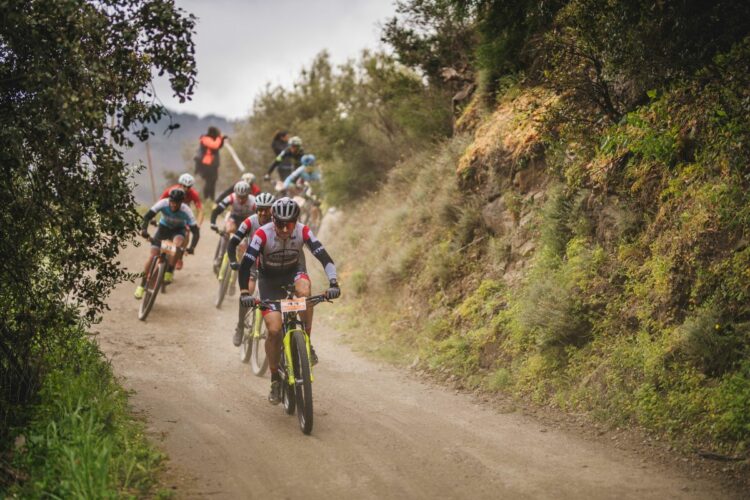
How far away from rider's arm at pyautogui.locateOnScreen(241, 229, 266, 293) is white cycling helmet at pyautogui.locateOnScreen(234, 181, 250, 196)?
232 inches

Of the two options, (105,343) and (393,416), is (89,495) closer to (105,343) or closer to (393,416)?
(393,416)

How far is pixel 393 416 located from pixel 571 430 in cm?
206

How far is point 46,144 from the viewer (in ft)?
22.2

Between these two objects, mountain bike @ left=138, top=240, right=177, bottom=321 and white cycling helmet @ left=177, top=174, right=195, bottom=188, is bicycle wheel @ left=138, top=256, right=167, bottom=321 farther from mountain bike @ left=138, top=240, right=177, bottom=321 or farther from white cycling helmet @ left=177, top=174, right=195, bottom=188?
white cycling helmet @ left=177, top=174, right=195, bottom=188

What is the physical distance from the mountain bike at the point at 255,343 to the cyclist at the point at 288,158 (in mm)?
→ 10927

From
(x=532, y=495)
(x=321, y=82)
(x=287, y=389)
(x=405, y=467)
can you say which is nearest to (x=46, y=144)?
(x=287, y=389)

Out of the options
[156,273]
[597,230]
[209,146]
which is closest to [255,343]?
[156,273]

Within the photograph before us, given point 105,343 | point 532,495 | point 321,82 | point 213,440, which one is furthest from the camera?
point 321,82

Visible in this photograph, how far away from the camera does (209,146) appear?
82.3 ft

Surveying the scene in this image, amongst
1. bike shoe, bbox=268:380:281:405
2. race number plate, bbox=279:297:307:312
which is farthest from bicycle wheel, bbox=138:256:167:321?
race number plate, bbox=279:297:307:312

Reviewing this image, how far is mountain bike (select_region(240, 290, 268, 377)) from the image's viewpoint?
10750 mm

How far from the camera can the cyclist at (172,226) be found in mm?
14625

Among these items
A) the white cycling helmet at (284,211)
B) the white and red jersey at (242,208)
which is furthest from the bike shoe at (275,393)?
the white and red jersey at (242,208)

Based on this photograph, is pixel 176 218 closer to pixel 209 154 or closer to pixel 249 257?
pixel 249 257
